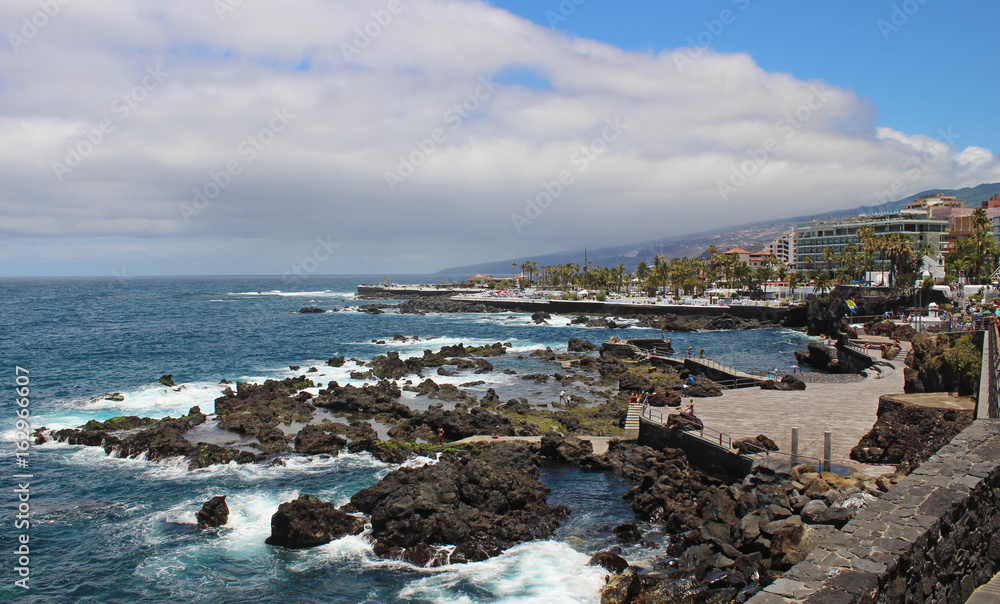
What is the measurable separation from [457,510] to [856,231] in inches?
5802

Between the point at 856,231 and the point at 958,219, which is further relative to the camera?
the point at 958,219

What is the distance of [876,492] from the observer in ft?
53.1

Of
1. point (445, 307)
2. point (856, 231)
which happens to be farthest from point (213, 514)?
point (856, 231)

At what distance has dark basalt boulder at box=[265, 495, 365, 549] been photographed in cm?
1920

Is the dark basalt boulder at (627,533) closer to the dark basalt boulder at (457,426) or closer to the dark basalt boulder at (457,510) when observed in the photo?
the dark basalt boulder at (457,510)

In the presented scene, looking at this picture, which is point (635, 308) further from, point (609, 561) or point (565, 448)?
point (609, 561)

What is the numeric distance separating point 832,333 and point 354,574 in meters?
69.7

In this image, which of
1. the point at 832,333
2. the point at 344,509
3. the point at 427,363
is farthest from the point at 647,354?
the point at 344,509

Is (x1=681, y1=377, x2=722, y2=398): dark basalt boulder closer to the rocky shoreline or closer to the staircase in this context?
the rocky shoreline

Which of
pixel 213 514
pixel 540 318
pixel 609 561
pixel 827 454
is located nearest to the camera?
pixel 609 561

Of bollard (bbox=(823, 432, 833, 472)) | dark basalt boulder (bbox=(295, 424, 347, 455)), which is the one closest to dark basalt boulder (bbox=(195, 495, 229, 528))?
dark basalt boulder (bbox=(295, 424, 347, 455))

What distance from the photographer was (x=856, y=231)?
139375 mm

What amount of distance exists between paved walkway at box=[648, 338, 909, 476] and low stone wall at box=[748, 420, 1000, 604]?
7.25 meters

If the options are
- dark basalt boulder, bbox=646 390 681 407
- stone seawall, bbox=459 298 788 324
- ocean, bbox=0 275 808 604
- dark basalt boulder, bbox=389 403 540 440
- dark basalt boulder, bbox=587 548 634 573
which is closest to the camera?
ocean, bbox=0 275 808 604
